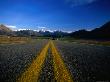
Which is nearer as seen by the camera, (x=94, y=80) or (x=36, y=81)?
(x=36, y=81)

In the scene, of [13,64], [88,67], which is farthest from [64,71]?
[13,64]

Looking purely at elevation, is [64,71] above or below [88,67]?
above

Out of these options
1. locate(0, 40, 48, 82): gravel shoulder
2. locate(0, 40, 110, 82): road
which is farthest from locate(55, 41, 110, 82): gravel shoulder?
locate(0, 40, 48, 82): gravel shoulder

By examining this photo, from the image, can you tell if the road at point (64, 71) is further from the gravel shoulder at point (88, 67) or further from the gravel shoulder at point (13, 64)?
the gravel shoulder at point (13, 64)

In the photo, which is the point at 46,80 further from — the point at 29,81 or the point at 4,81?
the point at 4,81

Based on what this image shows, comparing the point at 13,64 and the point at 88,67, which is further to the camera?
the point at 13,64

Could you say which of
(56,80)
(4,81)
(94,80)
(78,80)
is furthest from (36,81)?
(94,80)

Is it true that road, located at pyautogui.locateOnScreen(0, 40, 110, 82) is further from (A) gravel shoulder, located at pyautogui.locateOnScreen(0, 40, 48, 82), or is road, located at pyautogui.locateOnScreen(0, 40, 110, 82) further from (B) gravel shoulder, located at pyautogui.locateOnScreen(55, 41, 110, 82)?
(A) gravel shoulder, located at pyautogui.locateOnScreen(0, 40, 48, 82)

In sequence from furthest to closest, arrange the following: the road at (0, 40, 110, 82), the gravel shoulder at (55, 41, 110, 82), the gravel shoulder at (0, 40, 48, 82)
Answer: the gravel shoulder at (55, 41, 110, 82), the gravel shoulder at (0, 40, 48, 82), the road at (0, 40, 110, 82)

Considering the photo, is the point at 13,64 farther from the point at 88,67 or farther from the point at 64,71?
the point at 88,67

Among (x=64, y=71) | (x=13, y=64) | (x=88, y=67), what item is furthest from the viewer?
(x=13, y=64)

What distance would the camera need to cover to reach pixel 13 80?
5.55 m

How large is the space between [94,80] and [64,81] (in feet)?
3.78

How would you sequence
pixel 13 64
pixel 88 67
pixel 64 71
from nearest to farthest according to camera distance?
1. pixel 64 71
2. pixel 88 67
3. pixel 13 64
